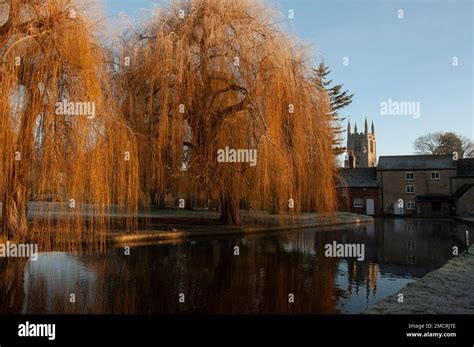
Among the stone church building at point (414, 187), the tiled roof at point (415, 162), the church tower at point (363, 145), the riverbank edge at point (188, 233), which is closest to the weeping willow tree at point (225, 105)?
the riverbank edge at point (188, 233)

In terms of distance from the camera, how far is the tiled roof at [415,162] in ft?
150

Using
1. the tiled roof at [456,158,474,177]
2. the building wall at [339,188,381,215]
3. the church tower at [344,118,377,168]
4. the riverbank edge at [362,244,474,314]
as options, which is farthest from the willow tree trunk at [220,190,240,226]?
the church tower at [344,118,377,168]

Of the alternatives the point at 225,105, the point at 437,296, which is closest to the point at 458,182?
the point at 225,105

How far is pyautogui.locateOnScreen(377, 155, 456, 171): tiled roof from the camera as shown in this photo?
45656 mm

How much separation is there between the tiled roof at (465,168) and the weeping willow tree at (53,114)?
42.7 meters

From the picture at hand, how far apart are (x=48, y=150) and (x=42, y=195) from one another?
123cm

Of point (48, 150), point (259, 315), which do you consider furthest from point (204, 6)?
point (259, 315)

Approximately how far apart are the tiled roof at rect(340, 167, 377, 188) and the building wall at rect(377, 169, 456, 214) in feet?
3.40

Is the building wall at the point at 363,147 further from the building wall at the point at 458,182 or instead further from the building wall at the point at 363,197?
the building wall at the point at 458,182

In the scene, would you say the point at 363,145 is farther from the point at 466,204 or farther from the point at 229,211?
the point at 229,211

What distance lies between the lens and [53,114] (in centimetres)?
1064

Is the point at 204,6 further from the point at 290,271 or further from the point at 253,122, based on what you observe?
the point at 290,271

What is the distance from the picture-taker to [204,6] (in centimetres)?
1747

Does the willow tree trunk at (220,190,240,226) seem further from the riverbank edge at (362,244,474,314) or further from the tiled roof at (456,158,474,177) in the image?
the tiled roof at (456,158,474,177)
